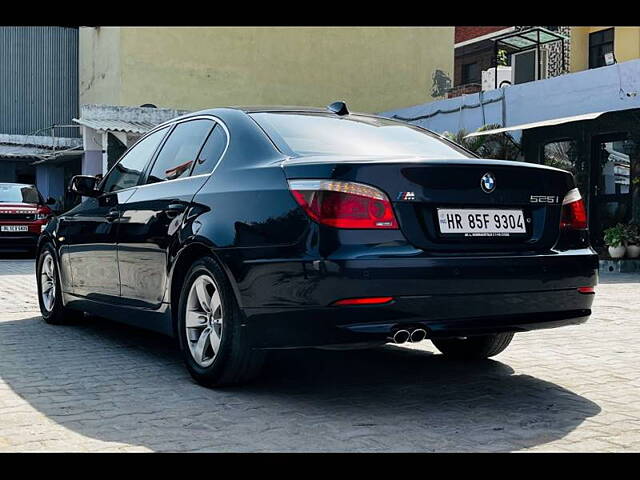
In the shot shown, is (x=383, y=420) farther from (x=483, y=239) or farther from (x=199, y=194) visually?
(x=199, y=194)

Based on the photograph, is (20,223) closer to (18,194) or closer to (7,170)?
(18,194)

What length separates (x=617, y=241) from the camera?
1416cm

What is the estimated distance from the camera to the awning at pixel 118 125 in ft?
72.0

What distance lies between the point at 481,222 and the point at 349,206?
68 centimetres

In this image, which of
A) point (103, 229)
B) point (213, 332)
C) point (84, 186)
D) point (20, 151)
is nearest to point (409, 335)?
point (213, 332)

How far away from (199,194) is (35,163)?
81.2ft

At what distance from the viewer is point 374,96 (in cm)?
3228

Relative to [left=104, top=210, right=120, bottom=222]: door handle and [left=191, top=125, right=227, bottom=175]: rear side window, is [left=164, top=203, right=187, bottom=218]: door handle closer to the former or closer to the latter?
[left=191, top=125, right=227, bottom=175]: rear side window

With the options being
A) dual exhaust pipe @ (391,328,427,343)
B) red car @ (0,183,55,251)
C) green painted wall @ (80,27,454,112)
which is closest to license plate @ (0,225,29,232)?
red car @ (0,183,55,251)

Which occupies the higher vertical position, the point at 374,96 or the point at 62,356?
the point at 374,96

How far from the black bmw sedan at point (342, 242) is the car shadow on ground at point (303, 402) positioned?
1.06ft

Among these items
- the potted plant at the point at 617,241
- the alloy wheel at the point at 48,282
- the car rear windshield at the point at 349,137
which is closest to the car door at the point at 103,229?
the alloy wheel at the point at 48,282
